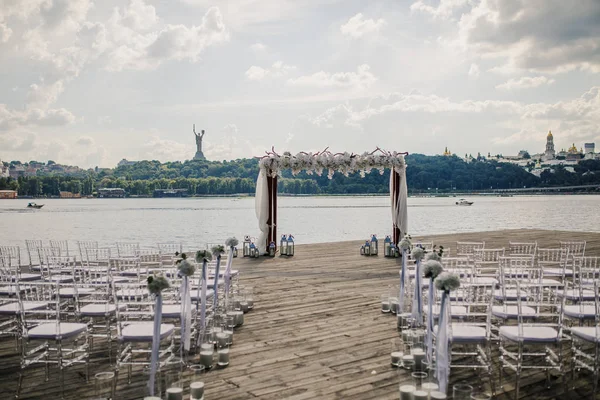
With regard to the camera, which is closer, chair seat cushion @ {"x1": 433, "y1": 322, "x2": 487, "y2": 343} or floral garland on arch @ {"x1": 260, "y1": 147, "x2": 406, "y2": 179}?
chair seat cushion @ {"x1": 433, "y1": 322, "x2": 487, "y2": 343}

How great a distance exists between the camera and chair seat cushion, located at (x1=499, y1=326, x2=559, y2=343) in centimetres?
502

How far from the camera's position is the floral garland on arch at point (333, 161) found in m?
14.1

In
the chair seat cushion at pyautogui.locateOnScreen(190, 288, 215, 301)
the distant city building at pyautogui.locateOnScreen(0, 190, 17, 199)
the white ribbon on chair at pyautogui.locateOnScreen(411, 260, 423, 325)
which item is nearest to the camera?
the white ribbon on chair at pyautogui.locateOnScreen(411, 260, 423, 325)

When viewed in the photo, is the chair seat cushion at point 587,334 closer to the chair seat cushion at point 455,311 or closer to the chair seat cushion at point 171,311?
the chair seat cushion at point 455,311

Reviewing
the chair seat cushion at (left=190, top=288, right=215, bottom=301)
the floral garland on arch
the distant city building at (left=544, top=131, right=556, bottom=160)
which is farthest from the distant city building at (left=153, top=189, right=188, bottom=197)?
the distant city building at (left=544, top=131, right=556, bottom=160)

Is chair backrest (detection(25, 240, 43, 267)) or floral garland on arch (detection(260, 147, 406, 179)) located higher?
floral garland on arch (detection(260, 147, 406, 179))

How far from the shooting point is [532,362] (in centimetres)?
585

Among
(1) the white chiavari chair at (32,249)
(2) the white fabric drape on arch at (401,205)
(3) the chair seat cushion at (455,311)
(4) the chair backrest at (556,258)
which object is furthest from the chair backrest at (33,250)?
(2) the white fabric drape on arch at (401,205)

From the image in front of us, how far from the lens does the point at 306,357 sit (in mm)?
5949

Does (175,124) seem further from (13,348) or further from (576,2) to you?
(13,348)

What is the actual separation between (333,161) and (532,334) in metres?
9.79

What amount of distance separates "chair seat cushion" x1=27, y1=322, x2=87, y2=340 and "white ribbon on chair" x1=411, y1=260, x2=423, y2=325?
3.72 meters

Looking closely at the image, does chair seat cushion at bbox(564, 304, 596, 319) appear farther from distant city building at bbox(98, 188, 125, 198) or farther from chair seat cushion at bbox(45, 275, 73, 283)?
distant city building at bbox(98, 188, 125, 198)

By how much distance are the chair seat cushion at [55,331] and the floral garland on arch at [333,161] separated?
9.26 metres
